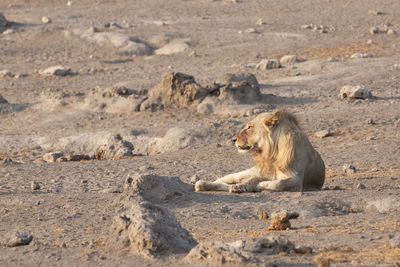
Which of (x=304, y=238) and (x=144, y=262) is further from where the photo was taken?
(x=304, y=238)

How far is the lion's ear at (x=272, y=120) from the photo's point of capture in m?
8.75

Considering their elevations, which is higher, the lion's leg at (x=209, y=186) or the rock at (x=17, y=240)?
the rock at (x=17, y=240)

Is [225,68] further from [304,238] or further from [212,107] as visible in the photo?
[304,238]

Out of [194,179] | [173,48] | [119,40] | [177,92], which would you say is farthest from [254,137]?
[119,40]

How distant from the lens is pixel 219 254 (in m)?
5.02

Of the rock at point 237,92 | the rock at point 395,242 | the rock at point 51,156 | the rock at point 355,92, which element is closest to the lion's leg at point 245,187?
the rock at point 395,242

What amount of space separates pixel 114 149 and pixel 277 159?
440 centimetres

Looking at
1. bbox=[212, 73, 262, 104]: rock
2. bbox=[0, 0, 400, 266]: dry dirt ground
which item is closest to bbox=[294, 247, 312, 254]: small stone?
bbox=[0, 0, 400, 266]: dry dirt ground

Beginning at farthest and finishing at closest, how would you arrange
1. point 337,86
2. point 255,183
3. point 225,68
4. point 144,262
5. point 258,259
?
point 225,68 < point 337,86 < point 255,183 < point 144,262 < point 258,259

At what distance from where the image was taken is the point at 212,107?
15.0 m

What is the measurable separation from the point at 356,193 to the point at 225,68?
38.6 feet

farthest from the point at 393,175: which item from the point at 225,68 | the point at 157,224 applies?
the point at 225,68

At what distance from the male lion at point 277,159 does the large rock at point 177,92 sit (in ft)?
20.5

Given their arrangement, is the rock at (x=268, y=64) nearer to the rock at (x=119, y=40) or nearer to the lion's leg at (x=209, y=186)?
the rock at (x=119, y=40)
